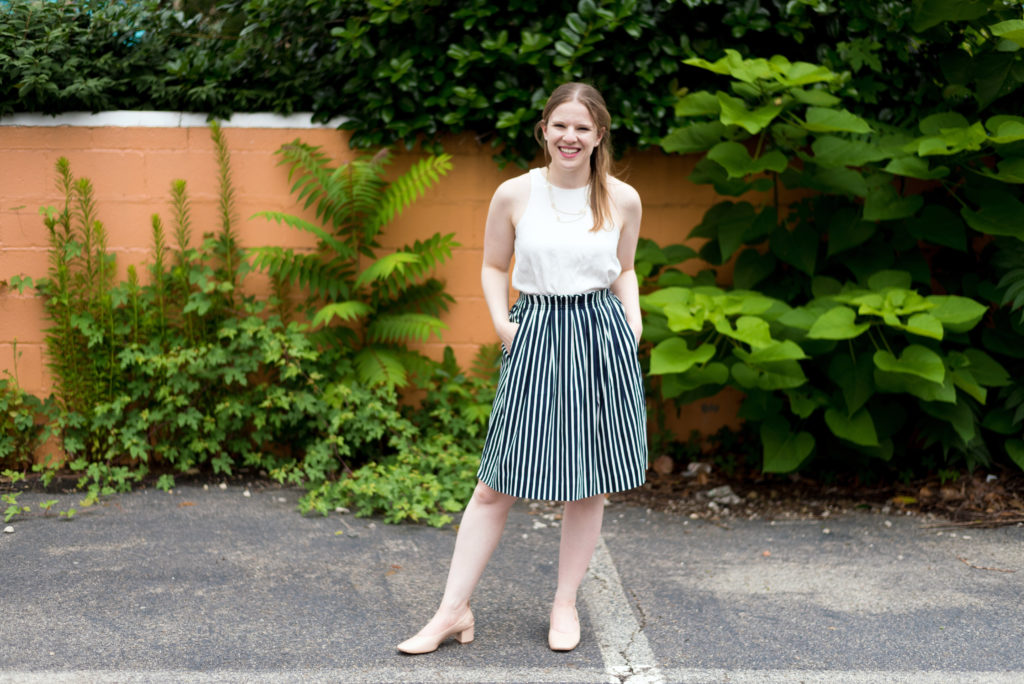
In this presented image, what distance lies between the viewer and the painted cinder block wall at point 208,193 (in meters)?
4.86

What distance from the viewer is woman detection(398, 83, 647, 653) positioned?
299 cm

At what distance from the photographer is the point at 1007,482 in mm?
4578

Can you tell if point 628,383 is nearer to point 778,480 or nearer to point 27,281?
point 778,480

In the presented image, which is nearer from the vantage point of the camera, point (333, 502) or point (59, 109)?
point (333, 502)

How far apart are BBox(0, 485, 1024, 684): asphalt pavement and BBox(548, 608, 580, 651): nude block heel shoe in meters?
0.04

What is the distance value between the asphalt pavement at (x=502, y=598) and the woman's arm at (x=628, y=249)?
3.62 ft

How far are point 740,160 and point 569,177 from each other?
1.68 metres

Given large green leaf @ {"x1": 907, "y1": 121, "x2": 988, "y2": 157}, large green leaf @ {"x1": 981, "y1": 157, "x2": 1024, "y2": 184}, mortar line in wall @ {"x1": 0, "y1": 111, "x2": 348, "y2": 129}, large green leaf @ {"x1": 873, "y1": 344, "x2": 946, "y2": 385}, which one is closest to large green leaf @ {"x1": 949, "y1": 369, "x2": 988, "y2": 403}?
large green leaf @ {"x1": 873, "y1": 344, "x2": 946, "y2": 385}

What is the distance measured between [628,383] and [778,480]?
213 centimetres

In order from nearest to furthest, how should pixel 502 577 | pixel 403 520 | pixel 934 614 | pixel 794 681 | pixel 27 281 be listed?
pixel 794 681, pixel 934 614, pixel 502 577, pixel 403 520, pixel 27 281

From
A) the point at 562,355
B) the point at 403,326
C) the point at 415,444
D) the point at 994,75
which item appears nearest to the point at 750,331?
the point at 562,355

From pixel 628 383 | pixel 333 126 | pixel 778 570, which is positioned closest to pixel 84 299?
pixel 333 126

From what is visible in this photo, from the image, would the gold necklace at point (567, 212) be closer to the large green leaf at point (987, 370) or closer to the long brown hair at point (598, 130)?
→ the long brown hair at point (598, 130)

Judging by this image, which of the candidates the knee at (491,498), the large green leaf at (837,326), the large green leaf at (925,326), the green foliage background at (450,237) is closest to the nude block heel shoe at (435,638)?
the knee at (491,498)
